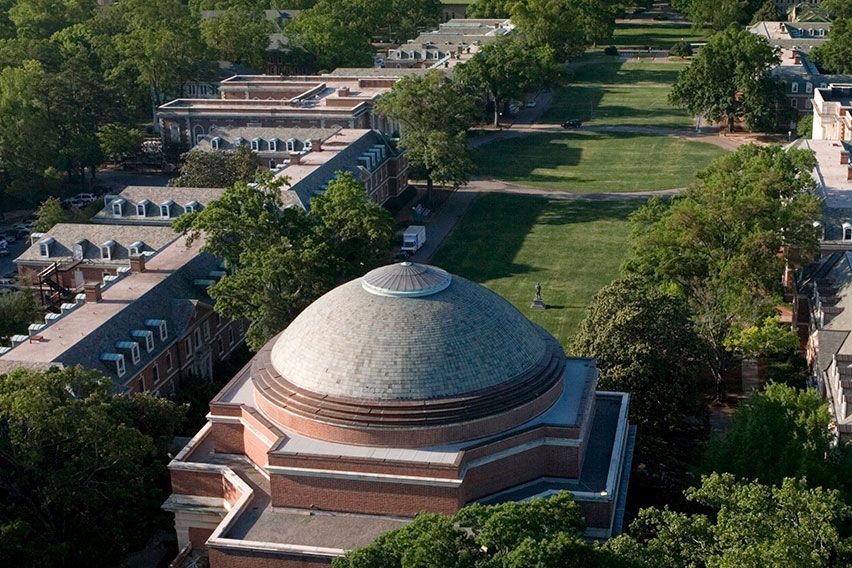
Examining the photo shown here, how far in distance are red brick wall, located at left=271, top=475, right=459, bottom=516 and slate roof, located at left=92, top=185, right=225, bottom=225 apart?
2192 inches

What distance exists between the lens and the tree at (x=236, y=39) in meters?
181

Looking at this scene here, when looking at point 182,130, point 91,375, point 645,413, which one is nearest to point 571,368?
point 645,413

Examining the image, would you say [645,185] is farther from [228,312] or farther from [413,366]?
[413,366]

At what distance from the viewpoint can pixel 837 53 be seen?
555 ft

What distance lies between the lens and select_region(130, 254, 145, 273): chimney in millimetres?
83250

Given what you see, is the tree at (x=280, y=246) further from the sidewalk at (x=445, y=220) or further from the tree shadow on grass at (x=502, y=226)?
the sidewalk at (x=445, y=220)

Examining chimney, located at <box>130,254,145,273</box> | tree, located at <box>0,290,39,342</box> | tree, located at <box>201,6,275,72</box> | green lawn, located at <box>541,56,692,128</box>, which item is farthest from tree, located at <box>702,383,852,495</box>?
tree, located at <box>201,6,275,72</box>

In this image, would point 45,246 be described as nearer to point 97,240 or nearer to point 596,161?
point 97,240

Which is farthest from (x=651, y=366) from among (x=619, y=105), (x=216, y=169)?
(x=619, y=105)

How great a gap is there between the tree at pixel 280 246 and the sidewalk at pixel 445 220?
25692 millimetres

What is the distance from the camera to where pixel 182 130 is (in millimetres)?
140625

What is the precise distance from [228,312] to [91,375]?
19.7 metres

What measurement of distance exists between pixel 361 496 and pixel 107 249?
4916cm

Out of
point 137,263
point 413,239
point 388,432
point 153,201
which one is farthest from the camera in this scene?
point 413,239
